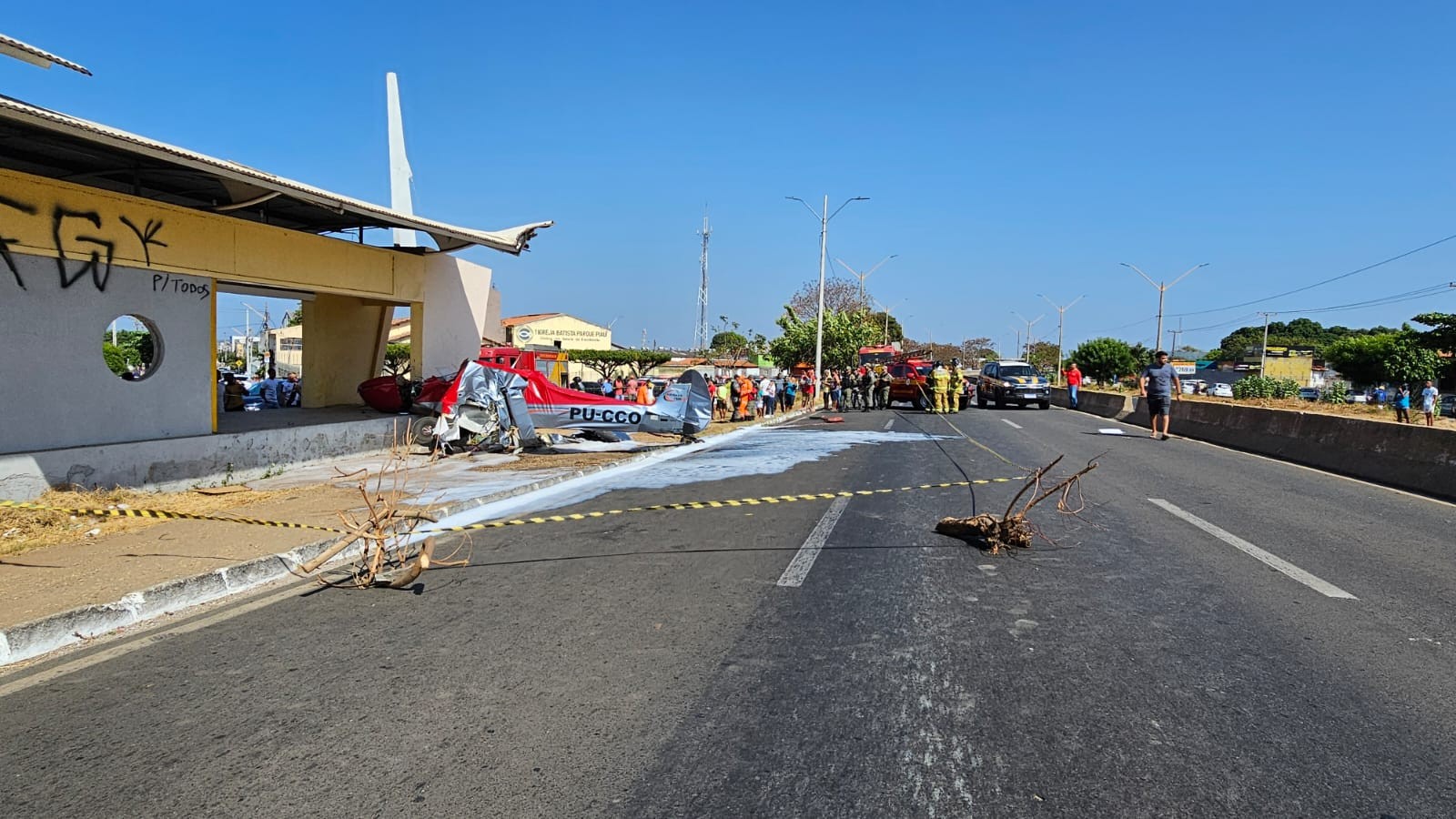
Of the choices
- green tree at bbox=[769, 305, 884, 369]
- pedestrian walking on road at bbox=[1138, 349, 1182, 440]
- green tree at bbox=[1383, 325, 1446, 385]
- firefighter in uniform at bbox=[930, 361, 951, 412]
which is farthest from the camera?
green tree at bbox=[769, 305, 884, 369]

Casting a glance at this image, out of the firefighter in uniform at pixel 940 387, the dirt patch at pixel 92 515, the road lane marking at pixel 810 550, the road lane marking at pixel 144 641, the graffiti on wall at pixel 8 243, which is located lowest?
the road lane marking at pixel 144 641

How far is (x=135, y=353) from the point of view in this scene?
40531 millimetres

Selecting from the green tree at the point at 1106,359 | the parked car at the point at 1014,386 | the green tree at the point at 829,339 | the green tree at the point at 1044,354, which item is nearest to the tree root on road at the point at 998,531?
the parked car at the point at 1014,386

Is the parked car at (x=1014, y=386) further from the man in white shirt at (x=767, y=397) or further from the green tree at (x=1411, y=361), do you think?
the green tree at (x=1411, y=361)

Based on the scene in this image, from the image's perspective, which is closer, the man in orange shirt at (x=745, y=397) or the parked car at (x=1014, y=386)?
the man in orange shirt at (x=745, y=397)

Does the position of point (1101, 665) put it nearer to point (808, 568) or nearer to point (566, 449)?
point (808, 568)

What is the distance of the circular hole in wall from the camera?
37.3 feet

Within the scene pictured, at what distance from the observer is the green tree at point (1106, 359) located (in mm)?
80438

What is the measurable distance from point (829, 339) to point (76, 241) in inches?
2012

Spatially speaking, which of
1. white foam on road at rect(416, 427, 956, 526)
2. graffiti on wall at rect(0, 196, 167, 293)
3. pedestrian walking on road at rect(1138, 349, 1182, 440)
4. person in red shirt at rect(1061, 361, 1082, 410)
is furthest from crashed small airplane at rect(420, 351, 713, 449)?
person in red shirt at rect(1061, 361, 1082, 410)

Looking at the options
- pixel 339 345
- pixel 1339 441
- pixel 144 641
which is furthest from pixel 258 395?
pixel 1339 441

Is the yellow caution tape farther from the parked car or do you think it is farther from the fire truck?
the parked car

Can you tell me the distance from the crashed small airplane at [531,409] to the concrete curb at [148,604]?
7124 mm

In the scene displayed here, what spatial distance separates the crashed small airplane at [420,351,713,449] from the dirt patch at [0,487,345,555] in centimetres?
408
